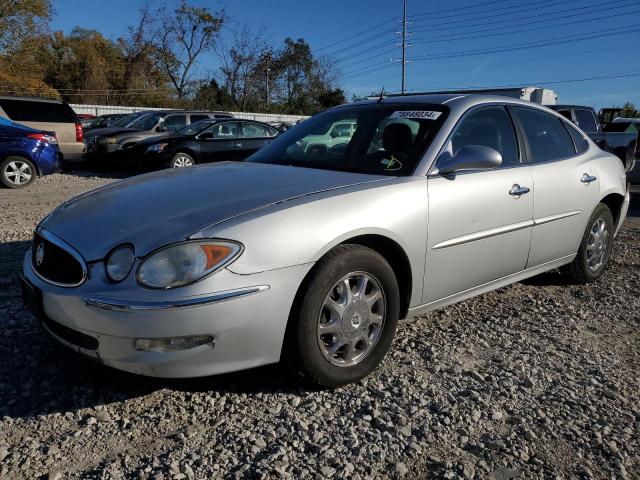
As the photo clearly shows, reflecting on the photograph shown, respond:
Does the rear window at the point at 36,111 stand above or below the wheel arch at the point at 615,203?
above

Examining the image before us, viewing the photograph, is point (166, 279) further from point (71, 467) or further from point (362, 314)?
point (362, 314)

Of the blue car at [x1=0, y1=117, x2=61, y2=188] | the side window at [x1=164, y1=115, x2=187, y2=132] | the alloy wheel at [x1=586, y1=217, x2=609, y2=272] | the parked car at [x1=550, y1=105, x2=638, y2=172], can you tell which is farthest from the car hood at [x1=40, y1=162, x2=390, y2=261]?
the side window at [x1=164, y1=115, x2=187, y2=132]

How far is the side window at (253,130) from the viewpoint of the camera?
12602 mm

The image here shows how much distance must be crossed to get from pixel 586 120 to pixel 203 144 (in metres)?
8.06

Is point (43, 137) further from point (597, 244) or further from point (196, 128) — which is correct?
point (597, 244)

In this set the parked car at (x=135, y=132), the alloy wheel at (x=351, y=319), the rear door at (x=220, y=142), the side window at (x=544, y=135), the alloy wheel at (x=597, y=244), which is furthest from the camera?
the parked car at (x=135, y=132)

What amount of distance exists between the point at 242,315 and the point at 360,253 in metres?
0.70


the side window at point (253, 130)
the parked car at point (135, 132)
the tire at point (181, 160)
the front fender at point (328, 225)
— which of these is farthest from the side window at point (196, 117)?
the front fender at point (328, 225)

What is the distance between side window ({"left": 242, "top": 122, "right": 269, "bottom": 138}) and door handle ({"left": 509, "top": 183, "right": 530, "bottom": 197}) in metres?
9.55

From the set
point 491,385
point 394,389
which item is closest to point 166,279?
point 394,389

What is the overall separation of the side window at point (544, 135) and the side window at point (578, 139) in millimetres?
73

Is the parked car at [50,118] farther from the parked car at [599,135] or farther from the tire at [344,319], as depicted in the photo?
the tire at [344,319]

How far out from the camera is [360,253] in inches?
109

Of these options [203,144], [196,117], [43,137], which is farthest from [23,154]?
[196,117]
